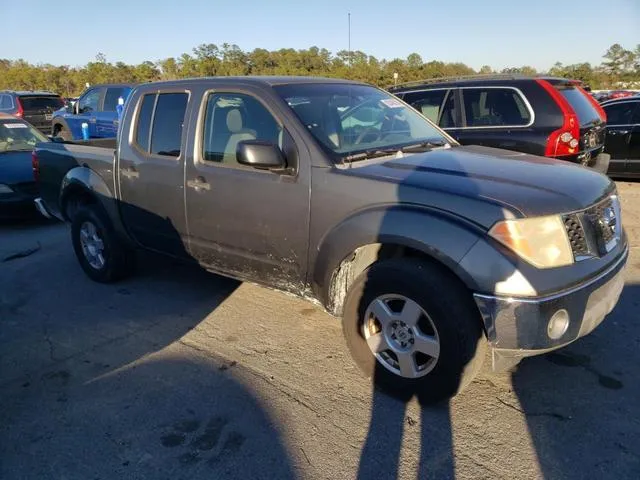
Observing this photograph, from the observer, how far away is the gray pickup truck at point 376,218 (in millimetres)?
2574

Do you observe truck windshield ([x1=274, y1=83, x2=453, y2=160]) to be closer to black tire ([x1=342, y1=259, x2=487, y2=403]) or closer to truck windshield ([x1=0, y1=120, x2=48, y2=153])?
black tire ([x1=342, y1=259, x2=487, y2=403])

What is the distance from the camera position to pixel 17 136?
8.68m

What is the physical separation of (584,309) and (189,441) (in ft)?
7.07

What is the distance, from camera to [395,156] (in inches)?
136

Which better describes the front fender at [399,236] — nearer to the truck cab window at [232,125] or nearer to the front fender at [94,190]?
the truck cab window at [232,125]

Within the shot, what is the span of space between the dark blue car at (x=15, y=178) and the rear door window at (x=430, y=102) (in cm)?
536

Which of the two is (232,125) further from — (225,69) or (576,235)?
(225,69)

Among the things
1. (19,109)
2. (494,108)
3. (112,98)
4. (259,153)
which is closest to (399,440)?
(259,153)

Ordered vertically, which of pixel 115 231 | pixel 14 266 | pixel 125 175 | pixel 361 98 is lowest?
pixel 14 266

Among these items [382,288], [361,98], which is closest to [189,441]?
[382,288]

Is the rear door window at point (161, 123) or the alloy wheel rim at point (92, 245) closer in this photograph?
the rear door window at point (161, 123)

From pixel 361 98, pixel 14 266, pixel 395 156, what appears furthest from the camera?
pixel 14 266

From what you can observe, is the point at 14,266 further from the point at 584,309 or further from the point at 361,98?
the point at 584,309

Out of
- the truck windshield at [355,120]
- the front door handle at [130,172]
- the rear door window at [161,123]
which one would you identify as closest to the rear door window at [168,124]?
the rear door window at [161,123]
